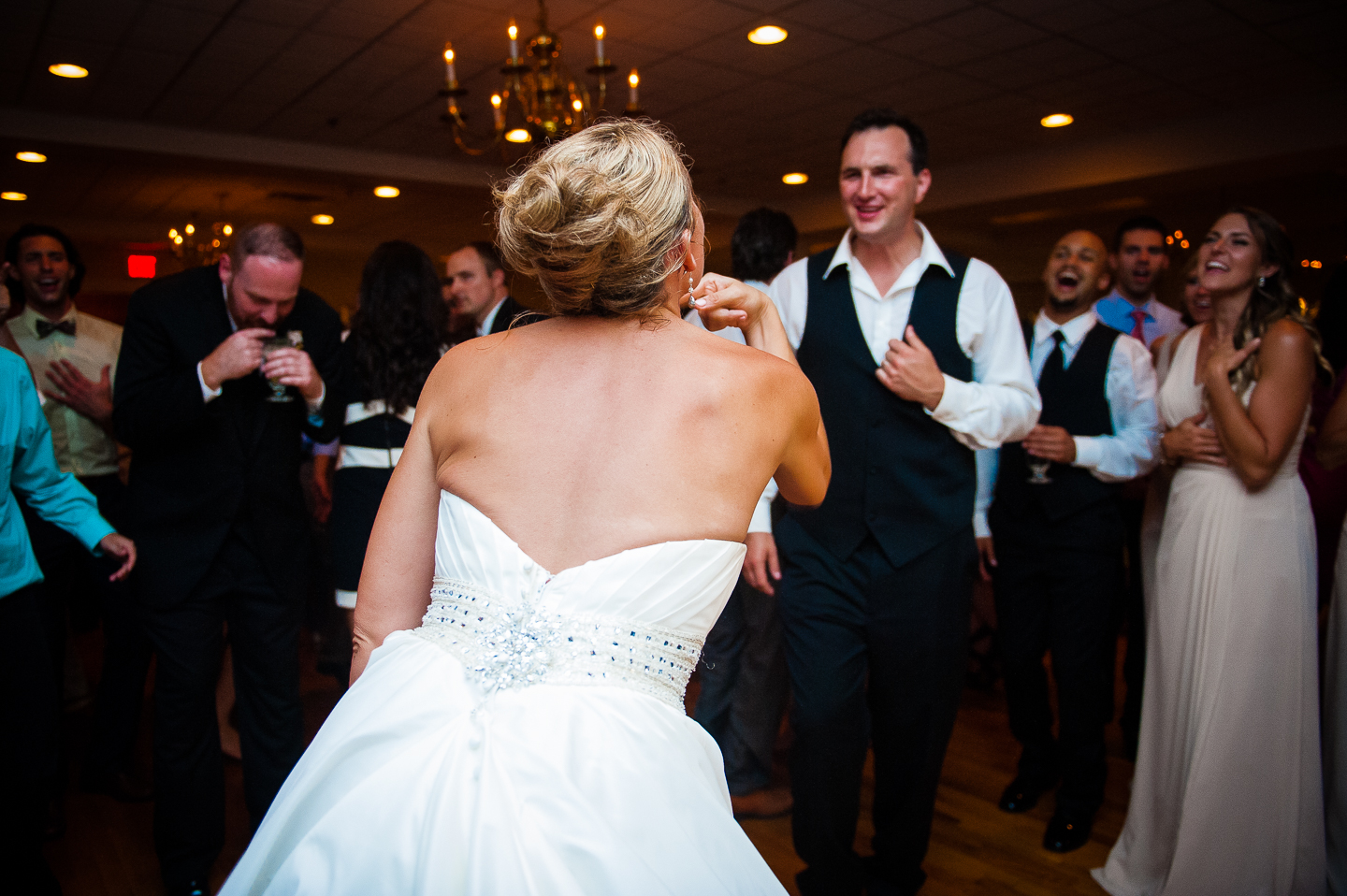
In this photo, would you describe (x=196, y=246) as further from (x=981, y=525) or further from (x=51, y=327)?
(x=981, y=525)

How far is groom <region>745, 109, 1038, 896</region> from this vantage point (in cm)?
213

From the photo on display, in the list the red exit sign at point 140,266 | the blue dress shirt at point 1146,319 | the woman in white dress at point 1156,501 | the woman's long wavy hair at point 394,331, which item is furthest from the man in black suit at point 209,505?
the blue dress shirt at point 1146,319

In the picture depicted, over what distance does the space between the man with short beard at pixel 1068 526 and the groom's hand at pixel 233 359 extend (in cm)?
211

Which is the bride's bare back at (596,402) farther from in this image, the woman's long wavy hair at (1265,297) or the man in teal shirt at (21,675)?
the woman's long wavy hair at (1265,297)

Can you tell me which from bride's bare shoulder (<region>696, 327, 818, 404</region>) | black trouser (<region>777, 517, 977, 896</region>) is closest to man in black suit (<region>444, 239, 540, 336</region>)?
black trouser (<region>777, 517, 977, 896</region>)

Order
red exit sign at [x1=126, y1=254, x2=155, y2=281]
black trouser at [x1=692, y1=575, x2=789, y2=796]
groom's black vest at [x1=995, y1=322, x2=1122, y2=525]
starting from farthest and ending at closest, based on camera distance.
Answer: red exit sign at [x1=126, y1=254, x2=155, y2=281]
black trouser at [x1=692, y1=575, x2=789, y2=796]
groom's black vest at [x1=995, y1=322, x2=1122, y2=525]

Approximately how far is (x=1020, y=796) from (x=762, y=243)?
2097 millimetres

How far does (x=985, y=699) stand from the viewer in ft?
13.4

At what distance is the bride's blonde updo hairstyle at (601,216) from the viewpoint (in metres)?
1.11

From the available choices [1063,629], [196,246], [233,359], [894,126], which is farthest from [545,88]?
[196,246]

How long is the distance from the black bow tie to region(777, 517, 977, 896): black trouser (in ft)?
9.86

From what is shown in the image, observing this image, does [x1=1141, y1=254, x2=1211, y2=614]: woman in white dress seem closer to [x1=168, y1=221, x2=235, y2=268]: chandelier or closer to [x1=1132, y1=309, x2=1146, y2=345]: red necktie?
[x1=1132, y1=309, x2=1146, y2=345]: red necktie

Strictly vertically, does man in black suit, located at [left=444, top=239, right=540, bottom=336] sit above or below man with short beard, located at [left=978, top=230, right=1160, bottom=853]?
above

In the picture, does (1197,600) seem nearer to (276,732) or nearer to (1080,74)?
(276,732)
